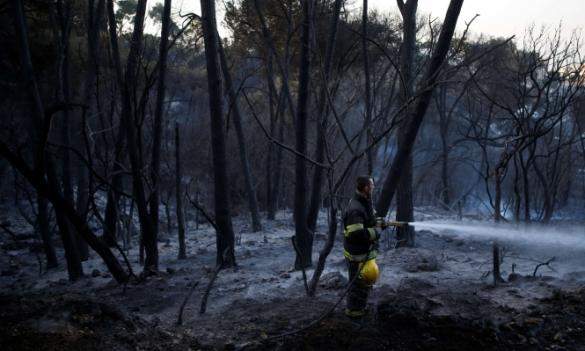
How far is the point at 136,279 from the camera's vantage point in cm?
803

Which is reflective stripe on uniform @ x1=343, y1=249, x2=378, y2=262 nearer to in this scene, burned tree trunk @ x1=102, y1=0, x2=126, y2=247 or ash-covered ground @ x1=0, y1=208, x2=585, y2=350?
ash-covered ground @ x1=0, y1=208, x2=585, y2=350

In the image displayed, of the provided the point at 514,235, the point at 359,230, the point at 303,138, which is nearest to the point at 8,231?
the point at 303,138

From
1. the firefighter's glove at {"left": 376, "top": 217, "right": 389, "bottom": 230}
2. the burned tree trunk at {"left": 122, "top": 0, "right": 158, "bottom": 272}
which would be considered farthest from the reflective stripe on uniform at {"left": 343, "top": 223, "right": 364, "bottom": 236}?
the burned tree trunk at {"left": 122, "top": 0, "right": 158, "bottom": 272}

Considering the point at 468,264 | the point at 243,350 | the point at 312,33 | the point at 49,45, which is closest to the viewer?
the point at 243,350

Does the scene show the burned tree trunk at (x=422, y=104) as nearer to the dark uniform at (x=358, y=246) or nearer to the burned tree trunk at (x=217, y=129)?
the dark uniform at (x=358, y=246)

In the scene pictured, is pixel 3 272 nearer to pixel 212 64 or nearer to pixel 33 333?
pixel 212 64

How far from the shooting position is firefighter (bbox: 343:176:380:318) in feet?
17.9

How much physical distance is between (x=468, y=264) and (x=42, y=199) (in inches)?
305

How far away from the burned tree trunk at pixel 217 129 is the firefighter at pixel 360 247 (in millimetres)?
3816

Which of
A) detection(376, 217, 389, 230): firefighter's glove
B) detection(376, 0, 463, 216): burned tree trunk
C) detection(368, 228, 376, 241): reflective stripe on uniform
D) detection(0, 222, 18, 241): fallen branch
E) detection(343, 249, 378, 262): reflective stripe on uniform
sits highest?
detection(376, 0, 463, 216): burned tree trunk

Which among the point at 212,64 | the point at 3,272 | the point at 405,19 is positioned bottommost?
the point at 3,272

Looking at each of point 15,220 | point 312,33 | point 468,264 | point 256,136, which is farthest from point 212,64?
point 256,136

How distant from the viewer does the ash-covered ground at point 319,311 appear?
473 centimetres

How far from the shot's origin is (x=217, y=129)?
9.39m
